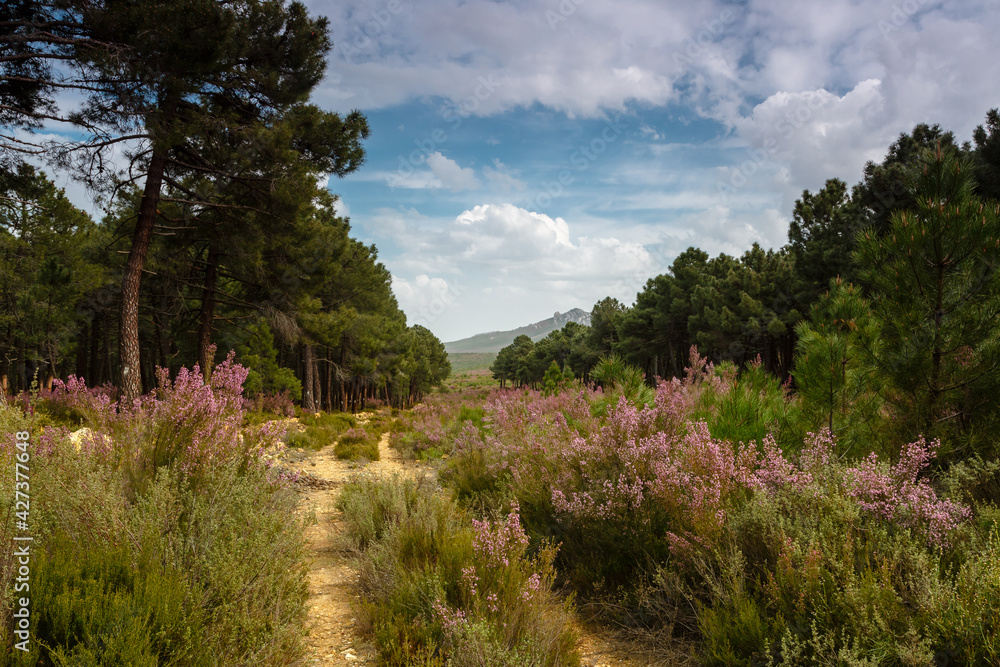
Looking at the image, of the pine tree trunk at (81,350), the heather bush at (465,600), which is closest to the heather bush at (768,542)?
the heather bush at (465,600)

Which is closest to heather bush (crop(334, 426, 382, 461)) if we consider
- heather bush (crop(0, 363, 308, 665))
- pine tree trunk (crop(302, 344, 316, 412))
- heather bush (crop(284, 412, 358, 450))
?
heather bush (crop(284, 412, 358, 450))

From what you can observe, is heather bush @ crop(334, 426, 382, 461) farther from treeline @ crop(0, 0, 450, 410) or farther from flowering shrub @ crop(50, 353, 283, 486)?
flowering shrub @ crop(50, 353, 283, 486)

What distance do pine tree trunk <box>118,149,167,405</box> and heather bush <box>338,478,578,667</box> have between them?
8312 mm

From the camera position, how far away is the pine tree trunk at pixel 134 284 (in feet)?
30.0

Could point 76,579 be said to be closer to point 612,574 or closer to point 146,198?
point 612,574

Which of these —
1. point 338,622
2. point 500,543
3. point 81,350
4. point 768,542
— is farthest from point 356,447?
point 81,350

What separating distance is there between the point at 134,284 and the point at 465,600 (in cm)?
1016

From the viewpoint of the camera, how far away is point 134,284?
9391 millimetres

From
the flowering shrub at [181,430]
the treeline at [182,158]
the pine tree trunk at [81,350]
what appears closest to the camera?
the flowering shrub at [181,430]

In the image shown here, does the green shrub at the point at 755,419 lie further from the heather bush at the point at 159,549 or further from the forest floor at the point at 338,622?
the heather bush at the point at 159,549

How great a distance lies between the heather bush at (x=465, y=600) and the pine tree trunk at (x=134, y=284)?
831 cm

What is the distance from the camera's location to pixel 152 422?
12.4 ft

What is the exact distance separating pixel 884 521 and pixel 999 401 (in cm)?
208

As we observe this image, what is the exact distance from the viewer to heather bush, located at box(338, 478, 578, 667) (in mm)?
2508
